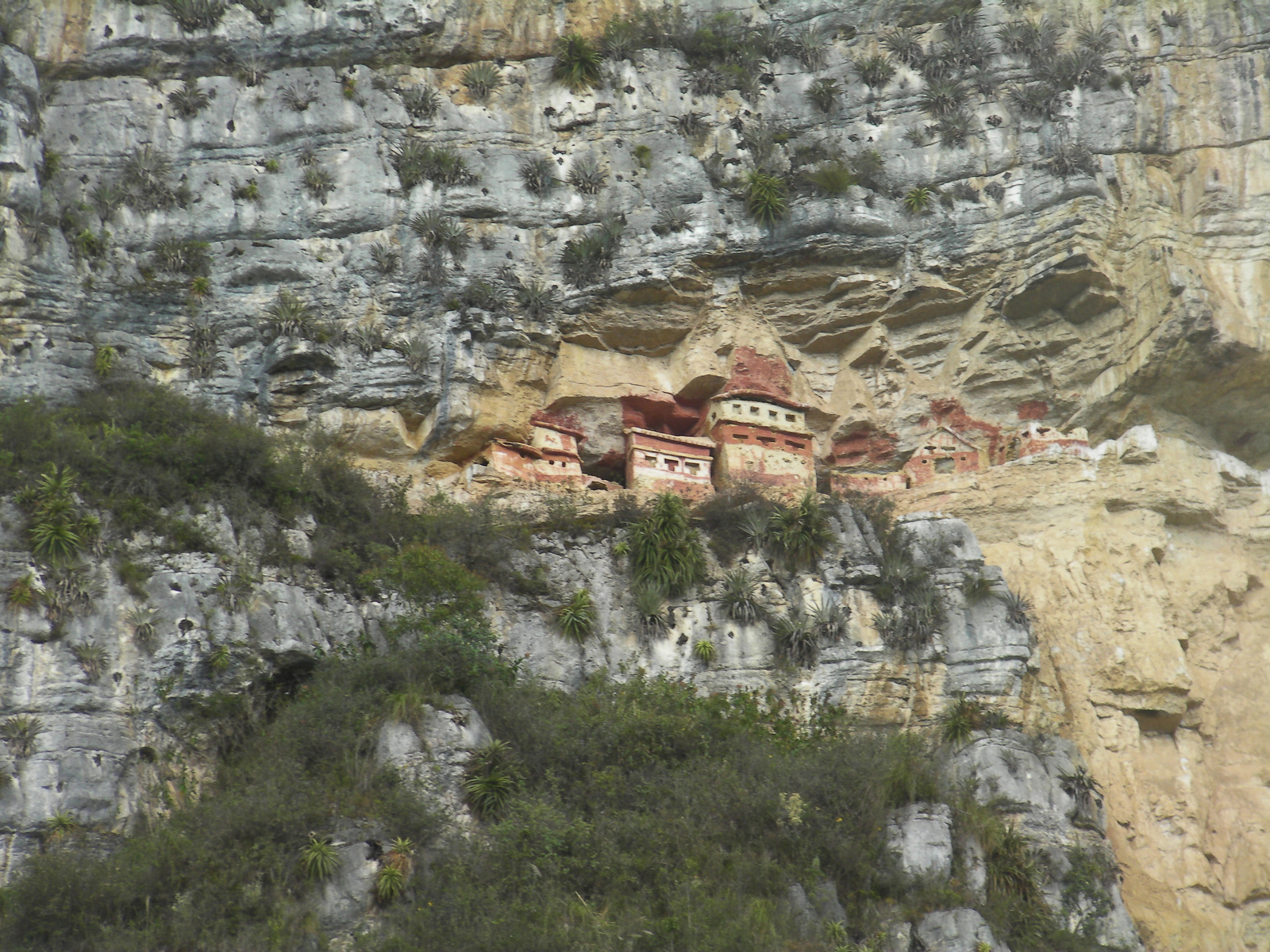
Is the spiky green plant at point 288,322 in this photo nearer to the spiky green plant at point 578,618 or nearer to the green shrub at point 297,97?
the green shrub at point 297,97

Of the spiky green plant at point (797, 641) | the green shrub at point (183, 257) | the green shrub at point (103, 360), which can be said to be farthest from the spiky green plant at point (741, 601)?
the green shrub at point (183, 257)

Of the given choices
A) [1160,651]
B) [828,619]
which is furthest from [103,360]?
[1160,651]

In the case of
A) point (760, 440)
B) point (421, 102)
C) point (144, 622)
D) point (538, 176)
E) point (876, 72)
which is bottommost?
point (144, 622)

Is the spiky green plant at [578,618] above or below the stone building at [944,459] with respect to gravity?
below

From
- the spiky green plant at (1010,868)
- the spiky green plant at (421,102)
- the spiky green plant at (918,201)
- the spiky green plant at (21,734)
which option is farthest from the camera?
the spiky green plant at (421,102)

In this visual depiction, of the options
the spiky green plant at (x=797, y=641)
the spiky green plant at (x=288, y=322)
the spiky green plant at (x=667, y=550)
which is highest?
the spiky green plant at (x=288, y=322)

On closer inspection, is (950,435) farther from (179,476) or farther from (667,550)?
(179,476)

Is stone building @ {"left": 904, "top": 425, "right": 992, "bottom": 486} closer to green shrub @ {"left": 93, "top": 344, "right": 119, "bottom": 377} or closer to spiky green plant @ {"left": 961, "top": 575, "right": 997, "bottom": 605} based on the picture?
spiky green plant @ {"left": 961, "top": 575, "right": 997, "bottom": 605}
